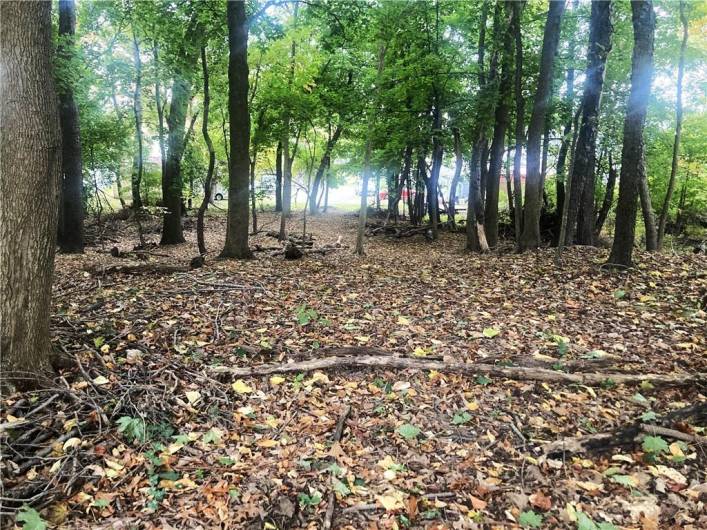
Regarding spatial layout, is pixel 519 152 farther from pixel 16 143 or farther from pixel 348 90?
pixel 16 143

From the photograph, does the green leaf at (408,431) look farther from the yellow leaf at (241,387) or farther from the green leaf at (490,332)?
the green leaf at (490,332)

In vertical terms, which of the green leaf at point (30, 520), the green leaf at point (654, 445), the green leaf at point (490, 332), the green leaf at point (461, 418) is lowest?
the green leaf at point (30, 520)

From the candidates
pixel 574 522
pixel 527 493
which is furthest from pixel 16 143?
pixel 574 522

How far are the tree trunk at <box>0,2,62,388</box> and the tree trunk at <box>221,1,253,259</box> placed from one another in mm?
5938

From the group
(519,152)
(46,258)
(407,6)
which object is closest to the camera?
(46,258)

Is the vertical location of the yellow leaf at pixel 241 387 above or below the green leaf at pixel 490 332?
below

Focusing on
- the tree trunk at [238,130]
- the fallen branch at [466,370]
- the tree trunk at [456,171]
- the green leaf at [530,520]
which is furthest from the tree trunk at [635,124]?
A: the tree trunk at [238,130]

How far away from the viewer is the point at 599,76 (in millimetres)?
8406

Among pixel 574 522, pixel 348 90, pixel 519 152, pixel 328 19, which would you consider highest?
pixel 328 19

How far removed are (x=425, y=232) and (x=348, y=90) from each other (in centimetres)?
749

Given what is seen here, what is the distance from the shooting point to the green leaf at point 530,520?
2.53 meters

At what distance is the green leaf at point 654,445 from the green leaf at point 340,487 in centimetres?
216

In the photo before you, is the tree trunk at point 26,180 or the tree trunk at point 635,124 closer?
the tree trunk at point 26,180

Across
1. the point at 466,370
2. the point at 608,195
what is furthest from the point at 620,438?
the point at 608,195
